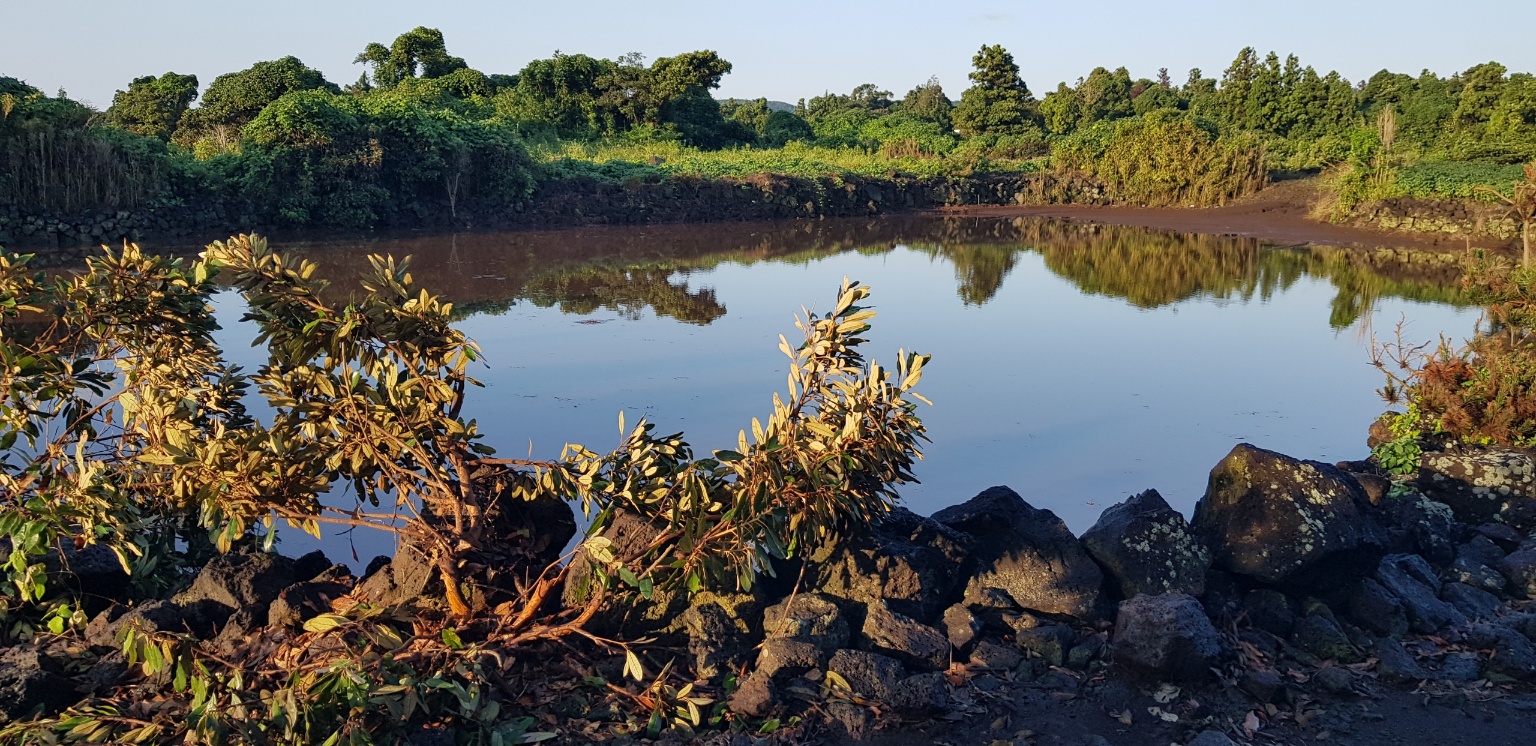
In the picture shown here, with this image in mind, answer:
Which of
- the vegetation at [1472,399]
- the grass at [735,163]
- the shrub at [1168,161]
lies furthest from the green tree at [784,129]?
the vegetation at [1472,399]

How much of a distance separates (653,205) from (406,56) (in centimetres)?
1449

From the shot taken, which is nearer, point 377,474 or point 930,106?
point 377,474

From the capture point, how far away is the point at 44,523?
333cm

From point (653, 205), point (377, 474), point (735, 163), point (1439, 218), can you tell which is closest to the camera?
point (377, 474)

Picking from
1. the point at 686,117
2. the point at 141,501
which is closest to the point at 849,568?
the point at 141,501

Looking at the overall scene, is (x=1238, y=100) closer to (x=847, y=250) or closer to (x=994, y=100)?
(x=994, y=100)

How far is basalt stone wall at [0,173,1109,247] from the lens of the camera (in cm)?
1688

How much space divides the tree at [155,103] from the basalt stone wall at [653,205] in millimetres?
13215

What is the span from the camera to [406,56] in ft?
111

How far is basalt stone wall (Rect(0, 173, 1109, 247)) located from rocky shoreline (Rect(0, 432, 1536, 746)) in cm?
1532

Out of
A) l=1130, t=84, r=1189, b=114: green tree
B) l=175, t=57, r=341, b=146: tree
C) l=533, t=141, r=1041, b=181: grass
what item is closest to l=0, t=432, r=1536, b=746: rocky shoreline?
l=533, t=141, r=1041, b=181: grass

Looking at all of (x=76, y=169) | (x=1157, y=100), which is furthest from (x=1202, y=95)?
(x=76, y=169)

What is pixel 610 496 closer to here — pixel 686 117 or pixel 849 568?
pixel 849 568

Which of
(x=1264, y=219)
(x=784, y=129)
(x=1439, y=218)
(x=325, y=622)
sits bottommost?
(x=325, y=622)
